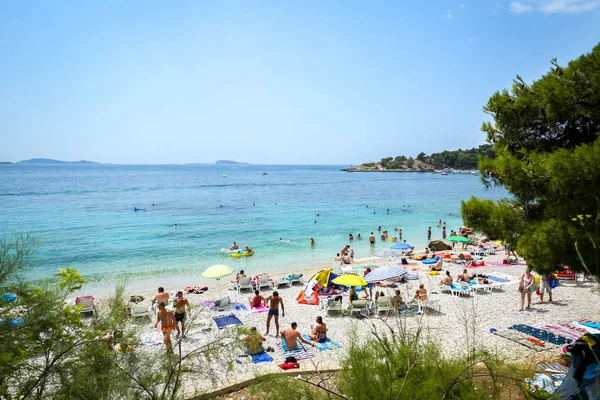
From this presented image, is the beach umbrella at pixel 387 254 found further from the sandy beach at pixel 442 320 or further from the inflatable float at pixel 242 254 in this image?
the inflatable float at pixel 242 254

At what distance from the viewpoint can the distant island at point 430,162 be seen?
154 meters

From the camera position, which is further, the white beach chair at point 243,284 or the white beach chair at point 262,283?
the white beach chair at point 262,283

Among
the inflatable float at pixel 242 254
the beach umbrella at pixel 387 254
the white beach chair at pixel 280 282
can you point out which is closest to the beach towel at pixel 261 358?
the white beach chair at pixel 280 282

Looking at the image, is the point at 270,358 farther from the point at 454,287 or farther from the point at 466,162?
the point at 466,162

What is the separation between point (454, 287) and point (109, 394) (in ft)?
42.2

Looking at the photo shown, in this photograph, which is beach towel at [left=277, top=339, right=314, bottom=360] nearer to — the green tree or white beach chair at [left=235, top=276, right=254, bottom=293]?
the green tree

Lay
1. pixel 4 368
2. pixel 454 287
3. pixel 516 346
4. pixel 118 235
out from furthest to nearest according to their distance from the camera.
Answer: pixel 118 235 → pixel 454 287 → pixel 516 346 → pixel 4 368

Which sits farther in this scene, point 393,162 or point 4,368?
point 393,162

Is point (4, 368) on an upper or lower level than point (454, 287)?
upper

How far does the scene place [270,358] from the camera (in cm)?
881

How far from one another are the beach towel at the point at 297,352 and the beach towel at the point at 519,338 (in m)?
4.84

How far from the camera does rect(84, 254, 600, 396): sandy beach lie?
830 centimetres

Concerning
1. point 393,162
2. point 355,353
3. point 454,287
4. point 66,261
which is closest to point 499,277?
point 454,287

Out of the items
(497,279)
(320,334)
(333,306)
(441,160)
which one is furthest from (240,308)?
(441,160)
